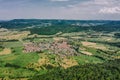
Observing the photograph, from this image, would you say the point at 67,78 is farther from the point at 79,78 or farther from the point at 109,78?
the point at 109,78

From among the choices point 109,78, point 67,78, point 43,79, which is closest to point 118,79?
point 109,78

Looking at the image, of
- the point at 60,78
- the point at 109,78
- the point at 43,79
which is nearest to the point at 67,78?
the point at 60,78

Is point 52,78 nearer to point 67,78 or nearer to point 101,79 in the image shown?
point 67,78

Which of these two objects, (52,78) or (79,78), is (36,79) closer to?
(52,78)

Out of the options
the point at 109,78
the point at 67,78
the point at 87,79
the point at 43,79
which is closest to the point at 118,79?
the point at 109,78

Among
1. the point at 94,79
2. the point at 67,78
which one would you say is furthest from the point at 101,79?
the point at 67,78

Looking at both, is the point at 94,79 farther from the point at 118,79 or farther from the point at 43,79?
the point at 43,79
